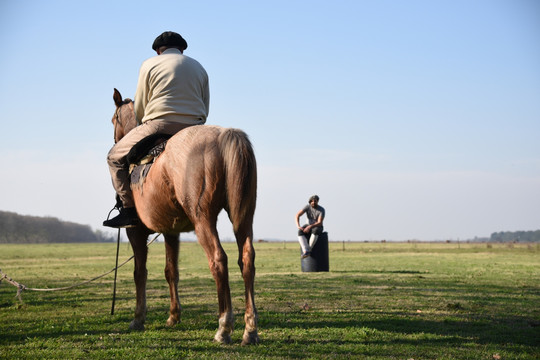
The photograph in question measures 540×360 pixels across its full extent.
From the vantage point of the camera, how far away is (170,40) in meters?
8.66

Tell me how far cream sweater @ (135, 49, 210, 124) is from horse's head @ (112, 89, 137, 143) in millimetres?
1066

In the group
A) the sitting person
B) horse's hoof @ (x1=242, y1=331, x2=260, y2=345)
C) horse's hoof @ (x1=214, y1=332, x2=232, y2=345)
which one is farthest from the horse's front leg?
the sitting person

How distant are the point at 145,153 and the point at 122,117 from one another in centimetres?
160

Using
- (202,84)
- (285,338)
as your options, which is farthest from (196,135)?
(285,338)

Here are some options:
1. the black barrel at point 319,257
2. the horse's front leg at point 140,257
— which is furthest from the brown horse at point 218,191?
the black barrel at point 319,257

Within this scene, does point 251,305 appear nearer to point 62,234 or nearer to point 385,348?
point 385,348

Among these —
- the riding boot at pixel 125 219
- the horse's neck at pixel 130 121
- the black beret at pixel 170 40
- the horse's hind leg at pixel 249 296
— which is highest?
the black beret at pixel 170 40

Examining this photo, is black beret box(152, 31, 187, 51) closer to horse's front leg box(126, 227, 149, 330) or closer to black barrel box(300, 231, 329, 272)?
horse's front leg box(126, 227, 149, 330)

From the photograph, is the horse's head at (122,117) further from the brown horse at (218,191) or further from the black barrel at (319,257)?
the black barrel at (319,257)

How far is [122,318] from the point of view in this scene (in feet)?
31.9

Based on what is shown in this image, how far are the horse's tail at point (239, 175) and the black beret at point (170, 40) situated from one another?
2357mm

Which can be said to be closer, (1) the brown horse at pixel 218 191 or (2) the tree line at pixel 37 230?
(1) the brown horse at pixel 218 191

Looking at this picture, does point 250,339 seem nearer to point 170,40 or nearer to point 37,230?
point 170,40

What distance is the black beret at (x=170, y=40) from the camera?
8.66 m
